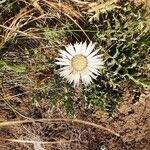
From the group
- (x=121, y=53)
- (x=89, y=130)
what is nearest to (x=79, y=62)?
(x=121, y=53)

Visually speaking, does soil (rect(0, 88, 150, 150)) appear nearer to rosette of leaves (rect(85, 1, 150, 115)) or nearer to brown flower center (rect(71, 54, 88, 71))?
rosette of leaves (rect(85, 1, 150, 115))

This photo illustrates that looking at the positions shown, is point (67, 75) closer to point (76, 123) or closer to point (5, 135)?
point (76, 123)

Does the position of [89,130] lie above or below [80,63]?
below

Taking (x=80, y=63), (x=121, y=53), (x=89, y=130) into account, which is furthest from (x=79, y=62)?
(x=89, y=130)

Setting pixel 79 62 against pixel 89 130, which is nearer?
pixel 79 62

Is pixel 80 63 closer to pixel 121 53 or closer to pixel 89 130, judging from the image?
pixel 121 53

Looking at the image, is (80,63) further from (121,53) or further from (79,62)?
(121,53)

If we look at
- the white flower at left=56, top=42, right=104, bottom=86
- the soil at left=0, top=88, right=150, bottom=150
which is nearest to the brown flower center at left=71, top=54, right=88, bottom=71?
the white flower at left=56, top=42, right=104, bottom=86
